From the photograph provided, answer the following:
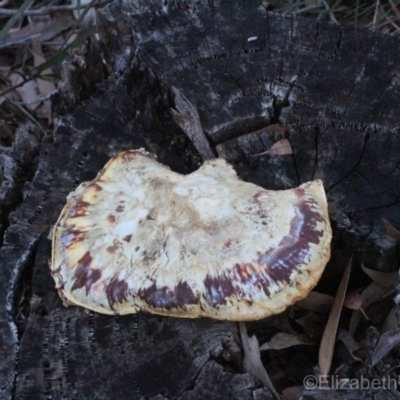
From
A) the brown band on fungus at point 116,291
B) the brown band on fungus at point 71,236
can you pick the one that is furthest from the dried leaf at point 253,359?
the brown band on fungus at point 71,236

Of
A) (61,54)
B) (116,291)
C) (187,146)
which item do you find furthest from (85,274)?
(61,54)

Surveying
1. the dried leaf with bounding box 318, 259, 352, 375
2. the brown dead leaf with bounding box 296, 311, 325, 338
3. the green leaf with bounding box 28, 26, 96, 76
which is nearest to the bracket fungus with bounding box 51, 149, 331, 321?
the dried leaf with bounding box 318, 259, 352, 375

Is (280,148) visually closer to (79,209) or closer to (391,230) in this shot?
(391,230)

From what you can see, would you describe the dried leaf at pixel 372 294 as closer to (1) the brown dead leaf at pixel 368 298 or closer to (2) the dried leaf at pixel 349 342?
(1) the brown dead leaf at pixel 368 298

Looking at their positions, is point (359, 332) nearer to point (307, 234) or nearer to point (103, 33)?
point (307, 234)

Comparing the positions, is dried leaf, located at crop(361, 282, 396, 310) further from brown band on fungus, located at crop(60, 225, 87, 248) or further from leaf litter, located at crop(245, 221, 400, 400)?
brown band on fungus, located at crop(60, 225, 87, 248)

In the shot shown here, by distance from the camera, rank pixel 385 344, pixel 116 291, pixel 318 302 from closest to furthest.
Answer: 1. pixel 385 344
2. pixel 116 291
3. pixel 318 302
